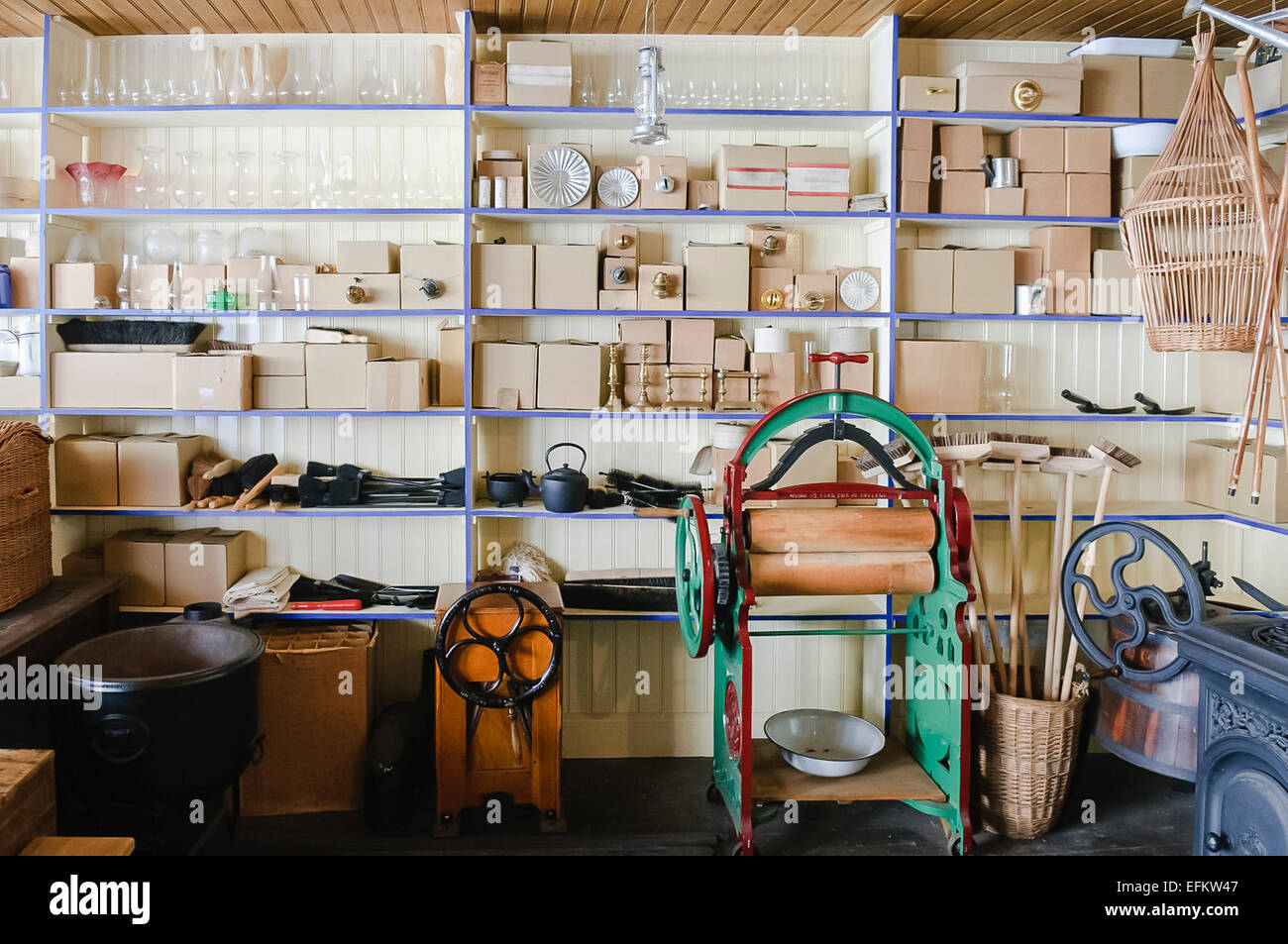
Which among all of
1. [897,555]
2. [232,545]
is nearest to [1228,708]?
[897,555]

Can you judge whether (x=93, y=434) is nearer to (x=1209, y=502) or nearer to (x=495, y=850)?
(x=495, y=850)

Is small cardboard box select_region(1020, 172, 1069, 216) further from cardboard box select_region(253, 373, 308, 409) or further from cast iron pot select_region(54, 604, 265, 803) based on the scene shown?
cast iron pot select_region(54, 604, 265, 803)

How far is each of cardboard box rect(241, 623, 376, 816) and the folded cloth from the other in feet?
0.56

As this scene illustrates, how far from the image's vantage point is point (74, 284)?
13.3ft

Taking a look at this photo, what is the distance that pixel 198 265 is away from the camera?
4148 mm

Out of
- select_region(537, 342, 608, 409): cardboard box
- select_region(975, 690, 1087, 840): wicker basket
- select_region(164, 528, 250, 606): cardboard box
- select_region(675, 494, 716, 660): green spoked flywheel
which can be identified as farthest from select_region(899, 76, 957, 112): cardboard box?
select_region(164, 528, 250, 606): cardboard box

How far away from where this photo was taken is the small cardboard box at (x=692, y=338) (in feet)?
13.9

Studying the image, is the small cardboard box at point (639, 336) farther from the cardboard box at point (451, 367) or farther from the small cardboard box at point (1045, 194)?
the small cardboard box at point (1045, 194)

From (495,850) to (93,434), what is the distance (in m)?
2.38

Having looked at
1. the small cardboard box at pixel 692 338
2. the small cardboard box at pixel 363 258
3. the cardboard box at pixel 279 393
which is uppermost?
the small cardboard box at pixel 363 258

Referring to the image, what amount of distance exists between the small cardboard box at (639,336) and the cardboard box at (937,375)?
97 cm

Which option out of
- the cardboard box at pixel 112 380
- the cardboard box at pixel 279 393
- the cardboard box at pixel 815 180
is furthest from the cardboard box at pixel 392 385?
the cardboard box at pixel 815 180

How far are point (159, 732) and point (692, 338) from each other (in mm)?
2406
